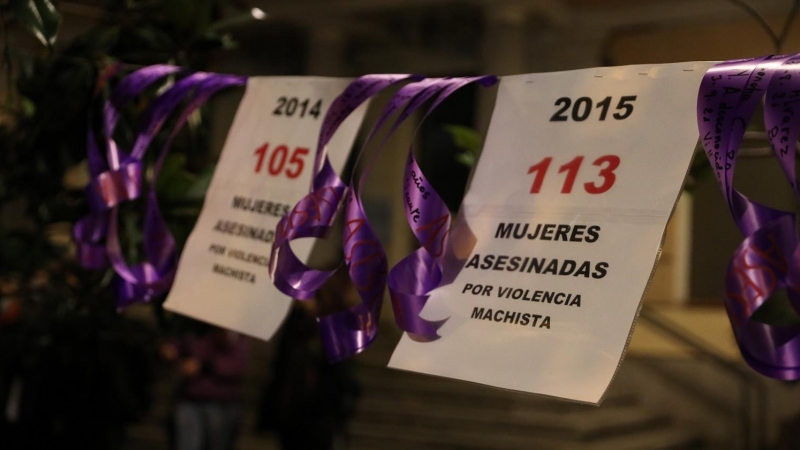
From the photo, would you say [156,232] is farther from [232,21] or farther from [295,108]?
[232,21]

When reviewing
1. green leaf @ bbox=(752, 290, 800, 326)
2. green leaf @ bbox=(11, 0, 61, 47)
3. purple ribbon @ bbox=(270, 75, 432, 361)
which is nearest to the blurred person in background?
green leaf @ bbox=(11, 0, 61, 47)

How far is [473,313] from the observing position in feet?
4.02

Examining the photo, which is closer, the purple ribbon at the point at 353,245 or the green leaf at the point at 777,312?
the green leaf at the point at 777,312

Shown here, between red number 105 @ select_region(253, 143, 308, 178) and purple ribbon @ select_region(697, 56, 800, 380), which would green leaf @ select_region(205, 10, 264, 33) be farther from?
purple ribbon @ select_region(697, 56, 800, 380)

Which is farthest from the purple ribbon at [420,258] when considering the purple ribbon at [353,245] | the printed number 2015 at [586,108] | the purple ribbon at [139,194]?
the purple ribbon at [139,194]

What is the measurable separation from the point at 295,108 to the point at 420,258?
18.4 inches

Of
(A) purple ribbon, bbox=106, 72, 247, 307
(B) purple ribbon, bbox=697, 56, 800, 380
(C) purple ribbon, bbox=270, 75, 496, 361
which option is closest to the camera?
(B) purple ribbon, bbox=697, 56, 800, 380

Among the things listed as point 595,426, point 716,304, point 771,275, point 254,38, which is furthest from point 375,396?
point 771,275

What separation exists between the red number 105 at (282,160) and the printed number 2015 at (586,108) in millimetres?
487

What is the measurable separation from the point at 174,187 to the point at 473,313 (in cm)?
94

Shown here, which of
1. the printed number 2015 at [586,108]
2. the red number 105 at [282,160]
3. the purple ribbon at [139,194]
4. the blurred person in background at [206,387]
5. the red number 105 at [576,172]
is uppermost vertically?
the printed number 2015 at [586,108]

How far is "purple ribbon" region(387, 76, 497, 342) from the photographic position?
1.24 m

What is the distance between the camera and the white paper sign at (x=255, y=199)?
1521 mm

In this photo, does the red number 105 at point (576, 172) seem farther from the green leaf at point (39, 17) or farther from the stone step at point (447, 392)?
the stone step at point (447, 392)
